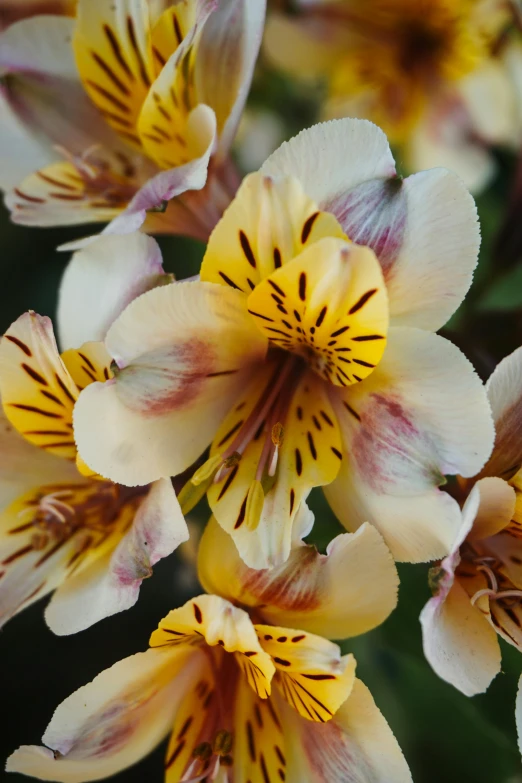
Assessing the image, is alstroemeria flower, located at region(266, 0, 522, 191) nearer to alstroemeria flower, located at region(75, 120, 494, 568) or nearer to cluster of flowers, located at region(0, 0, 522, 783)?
cluster of flowers, located at region(0, 0, 522, 783)

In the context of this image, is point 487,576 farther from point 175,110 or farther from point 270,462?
point 175,110

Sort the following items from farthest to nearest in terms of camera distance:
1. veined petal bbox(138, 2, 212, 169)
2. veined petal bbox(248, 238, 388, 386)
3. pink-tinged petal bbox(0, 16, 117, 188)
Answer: pink-tinged petal bbox(0, 16, 117, 188) < veined petal bbox(138, 2, 212, 169) < veined petal bbox(248, 238, 388, 386)

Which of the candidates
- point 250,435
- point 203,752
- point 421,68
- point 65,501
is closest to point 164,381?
point 250,435

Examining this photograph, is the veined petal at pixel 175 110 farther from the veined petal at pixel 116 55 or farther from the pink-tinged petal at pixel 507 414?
the pink-tinged petal at pixel 507 414

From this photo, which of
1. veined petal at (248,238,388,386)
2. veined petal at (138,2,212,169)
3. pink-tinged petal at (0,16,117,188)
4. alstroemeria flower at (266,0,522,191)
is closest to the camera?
veined petal at (248,238,388,386)

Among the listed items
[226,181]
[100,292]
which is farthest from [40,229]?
[100,292]

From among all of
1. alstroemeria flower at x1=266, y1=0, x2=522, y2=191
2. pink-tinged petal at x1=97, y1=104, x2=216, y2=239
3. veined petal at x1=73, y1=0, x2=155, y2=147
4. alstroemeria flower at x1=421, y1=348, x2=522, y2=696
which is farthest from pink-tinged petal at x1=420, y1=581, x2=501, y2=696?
alstroemeria flower at x1=266, y1=0, x2=522, y2=191
